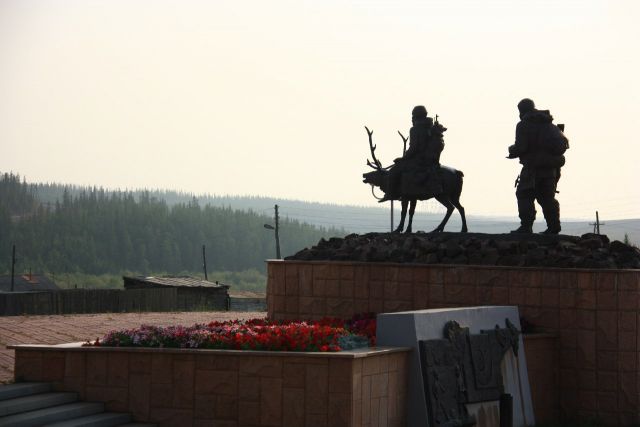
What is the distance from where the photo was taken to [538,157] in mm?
20953

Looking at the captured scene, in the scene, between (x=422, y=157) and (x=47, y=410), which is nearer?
(x=47, y=410)

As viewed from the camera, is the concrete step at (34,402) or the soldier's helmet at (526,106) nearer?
the concrete step at (34,402)

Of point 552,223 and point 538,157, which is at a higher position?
point 538,157

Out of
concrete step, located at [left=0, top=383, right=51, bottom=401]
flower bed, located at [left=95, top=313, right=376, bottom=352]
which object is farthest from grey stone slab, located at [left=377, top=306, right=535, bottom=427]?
concrete step, located at [left=0, top=383, right=51, bottom=401]

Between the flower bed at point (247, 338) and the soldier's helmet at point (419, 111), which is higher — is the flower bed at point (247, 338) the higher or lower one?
the lower one

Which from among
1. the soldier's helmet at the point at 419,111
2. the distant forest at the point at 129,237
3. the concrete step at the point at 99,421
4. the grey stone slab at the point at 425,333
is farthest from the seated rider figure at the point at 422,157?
the distant forest at the point at 129,237

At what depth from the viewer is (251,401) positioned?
13828mm

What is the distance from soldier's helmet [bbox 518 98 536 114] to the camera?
21.1 m

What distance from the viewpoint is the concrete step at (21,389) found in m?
14.1

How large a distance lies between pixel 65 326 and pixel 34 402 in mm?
8861

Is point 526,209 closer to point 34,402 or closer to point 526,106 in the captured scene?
point 526,106

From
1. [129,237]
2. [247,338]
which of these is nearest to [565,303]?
[247,338]

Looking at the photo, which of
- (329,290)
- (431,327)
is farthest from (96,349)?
(329,290)

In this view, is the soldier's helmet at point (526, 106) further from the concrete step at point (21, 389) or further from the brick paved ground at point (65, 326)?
the concrete step at point (21, 389)
